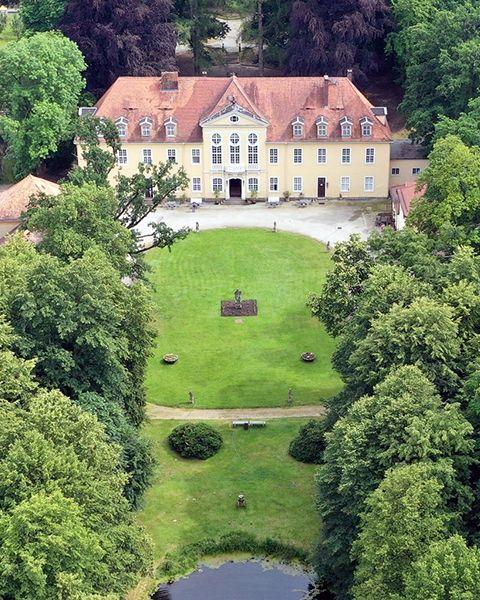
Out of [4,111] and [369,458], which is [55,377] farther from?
[4,111]

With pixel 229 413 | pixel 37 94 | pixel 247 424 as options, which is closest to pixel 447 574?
pixel 247 424

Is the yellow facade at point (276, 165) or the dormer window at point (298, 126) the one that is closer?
the dormer window at point (298, 126)

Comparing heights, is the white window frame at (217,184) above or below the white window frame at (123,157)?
below

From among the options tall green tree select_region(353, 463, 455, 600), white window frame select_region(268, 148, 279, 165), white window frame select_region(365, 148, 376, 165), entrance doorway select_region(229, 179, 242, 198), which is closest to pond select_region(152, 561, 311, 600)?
tall green tree select_region(353, 463, 455, 600)

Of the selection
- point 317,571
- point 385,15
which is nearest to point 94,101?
point 385,15

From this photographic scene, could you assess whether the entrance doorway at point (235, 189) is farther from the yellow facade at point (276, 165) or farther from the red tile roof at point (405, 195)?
the red tile roof at point (405, 195)

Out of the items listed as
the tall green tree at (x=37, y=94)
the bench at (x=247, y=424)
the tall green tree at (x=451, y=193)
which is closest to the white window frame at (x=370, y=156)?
the tall green tree at (x=37, y=94)
